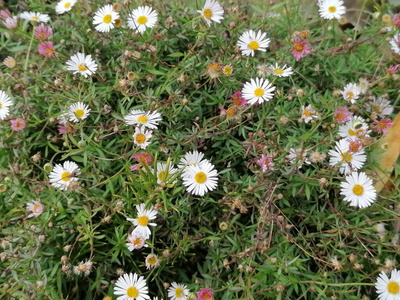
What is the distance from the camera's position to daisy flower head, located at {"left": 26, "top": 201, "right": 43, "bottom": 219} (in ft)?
5.10

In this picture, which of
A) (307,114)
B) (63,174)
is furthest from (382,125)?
(63,174)

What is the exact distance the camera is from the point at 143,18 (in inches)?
74.2

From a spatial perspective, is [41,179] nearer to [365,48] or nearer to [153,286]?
[153,286]

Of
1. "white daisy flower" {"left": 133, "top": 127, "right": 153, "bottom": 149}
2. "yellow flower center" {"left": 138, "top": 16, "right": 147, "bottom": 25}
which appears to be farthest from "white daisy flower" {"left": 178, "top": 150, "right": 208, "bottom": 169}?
"yellow flower center" {"left": 138, "top": 16, "right": 147, "bottom": 25}

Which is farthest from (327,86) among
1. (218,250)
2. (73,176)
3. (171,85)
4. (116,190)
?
(73,176)

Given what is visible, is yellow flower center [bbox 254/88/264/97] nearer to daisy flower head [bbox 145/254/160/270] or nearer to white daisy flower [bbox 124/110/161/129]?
white daisy flower [bbox 124/110/161/129]

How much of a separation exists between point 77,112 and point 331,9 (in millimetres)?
1173

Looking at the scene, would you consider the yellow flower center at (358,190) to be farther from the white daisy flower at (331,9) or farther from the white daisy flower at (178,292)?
the white daisy flower at (331,9)

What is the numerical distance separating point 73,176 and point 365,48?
144cm

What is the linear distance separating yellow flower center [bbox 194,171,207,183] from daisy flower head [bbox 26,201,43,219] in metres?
0.55

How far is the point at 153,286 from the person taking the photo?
168cm

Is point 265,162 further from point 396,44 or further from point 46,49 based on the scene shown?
point 46,49

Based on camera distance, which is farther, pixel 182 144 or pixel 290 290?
pixel 182 144

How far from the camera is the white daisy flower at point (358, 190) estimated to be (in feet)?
5.10
